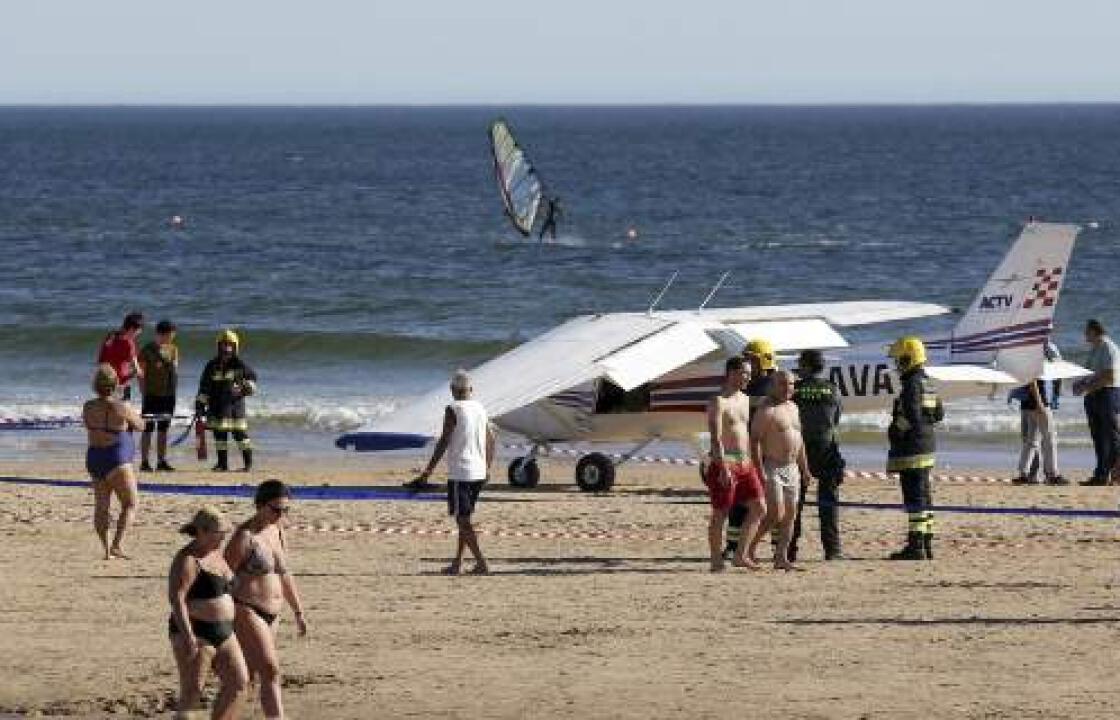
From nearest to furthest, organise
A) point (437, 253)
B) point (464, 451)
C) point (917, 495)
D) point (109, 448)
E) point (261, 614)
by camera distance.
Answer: point (261, 614) → point (464, 451) → point (109, 448) → point (917, 495) → point (437, 253)

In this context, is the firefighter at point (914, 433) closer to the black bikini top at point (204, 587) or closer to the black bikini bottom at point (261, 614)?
the black bikini bottom at point (261, 614)

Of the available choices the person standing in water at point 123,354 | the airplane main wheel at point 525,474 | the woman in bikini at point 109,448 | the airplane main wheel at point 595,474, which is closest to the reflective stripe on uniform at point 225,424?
the person standing in water at point 123,354

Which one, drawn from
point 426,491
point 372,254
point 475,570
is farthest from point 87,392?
point 372,254

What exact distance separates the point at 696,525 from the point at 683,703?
6.93 metres

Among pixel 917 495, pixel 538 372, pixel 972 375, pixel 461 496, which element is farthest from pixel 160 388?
pixel 917 495

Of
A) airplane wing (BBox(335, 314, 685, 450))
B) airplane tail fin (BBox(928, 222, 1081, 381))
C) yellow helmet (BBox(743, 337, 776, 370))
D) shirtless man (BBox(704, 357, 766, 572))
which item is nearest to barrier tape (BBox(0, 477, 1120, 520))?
airplane wing (BBox(335, 314, 685, 450))

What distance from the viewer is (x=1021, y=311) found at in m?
22.8

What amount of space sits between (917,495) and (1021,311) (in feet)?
20.3

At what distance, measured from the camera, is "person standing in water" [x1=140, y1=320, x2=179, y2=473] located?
2338 cm

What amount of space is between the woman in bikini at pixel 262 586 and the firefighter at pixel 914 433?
6070 millimetres

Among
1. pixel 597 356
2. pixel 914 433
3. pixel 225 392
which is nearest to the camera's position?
pixel 914 433

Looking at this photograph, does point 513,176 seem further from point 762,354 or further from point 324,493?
point 762,354

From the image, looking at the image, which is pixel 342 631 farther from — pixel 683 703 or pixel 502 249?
pixel 502 249

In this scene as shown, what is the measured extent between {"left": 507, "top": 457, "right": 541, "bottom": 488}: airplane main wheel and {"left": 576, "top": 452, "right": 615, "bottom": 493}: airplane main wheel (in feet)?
1.58
